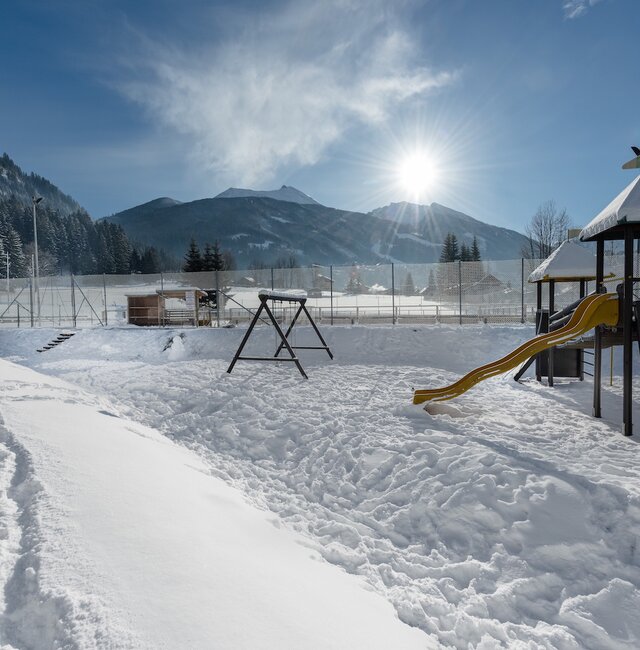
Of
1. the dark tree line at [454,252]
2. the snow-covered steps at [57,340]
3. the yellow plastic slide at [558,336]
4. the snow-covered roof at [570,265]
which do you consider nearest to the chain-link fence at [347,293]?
the snow-covered steps at [57,340]

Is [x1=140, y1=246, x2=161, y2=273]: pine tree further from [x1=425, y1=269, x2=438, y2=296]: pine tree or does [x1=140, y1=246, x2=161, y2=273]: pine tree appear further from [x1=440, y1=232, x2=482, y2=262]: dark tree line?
[x1=425, y1=269, x2=438, y2=296]: pine tree

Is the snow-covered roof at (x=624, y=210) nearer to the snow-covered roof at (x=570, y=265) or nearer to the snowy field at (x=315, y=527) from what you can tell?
the snowy field at (x=315, y=527)

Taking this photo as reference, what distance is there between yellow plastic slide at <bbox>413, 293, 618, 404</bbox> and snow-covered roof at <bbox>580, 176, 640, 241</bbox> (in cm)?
109

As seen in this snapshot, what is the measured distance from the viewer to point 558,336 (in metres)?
6.17

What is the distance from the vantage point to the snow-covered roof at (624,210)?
532 cm

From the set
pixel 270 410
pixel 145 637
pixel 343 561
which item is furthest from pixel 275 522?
A: pixel 270 410

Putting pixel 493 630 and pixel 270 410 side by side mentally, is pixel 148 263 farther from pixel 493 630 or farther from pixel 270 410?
pixel 493 630

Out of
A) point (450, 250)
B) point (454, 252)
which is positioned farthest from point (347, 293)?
point (454, 252)

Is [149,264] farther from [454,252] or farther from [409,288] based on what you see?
[409,288]

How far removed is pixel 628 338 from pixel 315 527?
16.7ft

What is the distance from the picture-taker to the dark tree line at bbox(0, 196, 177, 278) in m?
71.8

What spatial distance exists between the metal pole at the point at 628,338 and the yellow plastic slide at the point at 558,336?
1.23ft

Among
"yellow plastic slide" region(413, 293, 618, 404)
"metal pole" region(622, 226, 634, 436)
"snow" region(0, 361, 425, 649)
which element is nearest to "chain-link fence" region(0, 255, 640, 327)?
"yellow plastic slide" region(413, 293, 618, 404)

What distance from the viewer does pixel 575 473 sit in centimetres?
384
